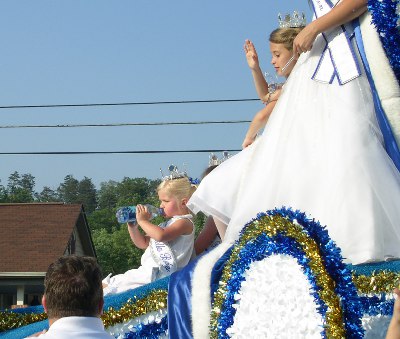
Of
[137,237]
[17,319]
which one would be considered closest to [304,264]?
[17,319]

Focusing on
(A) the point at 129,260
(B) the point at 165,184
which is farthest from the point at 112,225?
(B) the point at 165,184

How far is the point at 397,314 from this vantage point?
265 cm

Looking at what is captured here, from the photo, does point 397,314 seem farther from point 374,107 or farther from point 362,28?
point 362,28

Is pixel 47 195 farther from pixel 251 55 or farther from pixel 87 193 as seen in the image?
pixel 251 55

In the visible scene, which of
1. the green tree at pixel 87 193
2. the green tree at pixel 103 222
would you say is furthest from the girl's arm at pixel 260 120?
the green tree at pixel 87 193

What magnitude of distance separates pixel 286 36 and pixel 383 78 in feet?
2.08

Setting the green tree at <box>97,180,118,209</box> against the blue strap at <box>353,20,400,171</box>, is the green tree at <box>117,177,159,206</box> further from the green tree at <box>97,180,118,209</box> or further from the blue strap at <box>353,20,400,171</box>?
the blue strap at <box>353,20,400,171</box>

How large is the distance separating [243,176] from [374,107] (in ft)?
1.93

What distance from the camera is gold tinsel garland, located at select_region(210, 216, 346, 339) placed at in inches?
115

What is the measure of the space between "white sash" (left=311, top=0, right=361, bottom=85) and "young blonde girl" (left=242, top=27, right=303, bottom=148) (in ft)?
1.20

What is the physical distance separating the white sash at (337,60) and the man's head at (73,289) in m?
1.44

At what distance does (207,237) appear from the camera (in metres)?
4.96

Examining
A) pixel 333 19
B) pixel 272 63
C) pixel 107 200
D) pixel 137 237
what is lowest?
pixel 137 237

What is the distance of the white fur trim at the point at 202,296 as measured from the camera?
342cm
